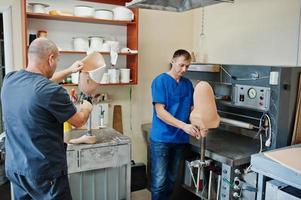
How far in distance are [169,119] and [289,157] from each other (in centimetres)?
89

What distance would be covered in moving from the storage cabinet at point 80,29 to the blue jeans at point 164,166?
874 millimetres

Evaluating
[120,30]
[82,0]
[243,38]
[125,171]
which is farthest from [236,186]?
[82,0]

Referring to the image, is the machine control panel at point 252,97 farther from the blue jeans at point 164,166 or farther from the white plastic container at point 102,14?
the white plastic container at point 102,14

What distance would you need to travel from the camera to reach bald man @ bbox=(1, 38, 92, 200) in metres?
1.52

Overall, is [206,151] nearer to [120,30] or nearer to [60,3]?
[120,30]

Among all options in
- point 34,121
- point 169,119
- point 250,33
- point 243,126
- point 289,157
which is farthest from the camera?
point 250,33

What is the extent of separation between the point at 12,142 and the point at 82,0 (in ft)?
5.55

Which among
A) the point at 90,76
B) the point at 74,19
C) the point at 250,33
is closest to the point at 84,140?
the point at 90,76

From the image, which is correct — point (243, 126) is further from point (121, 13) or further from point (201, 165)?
point (121, 13)

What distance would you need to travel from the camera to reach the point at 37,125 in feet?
5.05

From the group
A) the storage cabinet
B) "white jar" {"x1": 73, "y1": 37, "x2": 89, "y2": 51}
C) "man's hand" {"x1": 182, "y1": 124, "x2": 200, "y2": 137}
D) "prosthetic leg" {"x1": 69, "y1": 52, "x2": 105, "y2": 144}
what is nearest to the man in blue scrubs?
"man's hand" {"x1": 182, "y1": 124, "x2": 200, "y2": 137}

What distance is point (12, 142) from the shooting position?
162 centimetres

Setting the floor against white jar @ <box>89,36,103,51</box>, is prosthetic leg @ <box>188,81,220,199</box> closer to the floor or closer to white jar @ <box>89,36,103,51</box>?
white jar @ <box>89,36,103,51</box>

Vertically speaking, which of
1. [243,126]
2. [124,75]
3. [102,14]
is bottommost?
[243,126]
